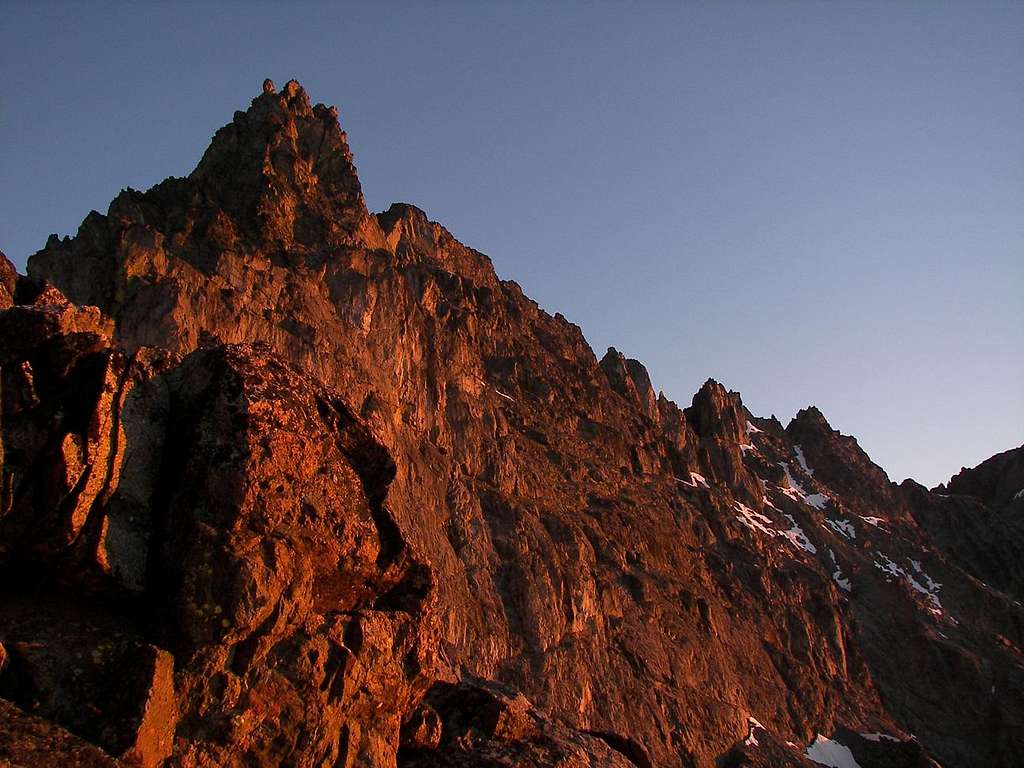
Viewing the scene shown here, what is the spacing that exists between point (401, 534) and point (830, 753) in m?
89.5

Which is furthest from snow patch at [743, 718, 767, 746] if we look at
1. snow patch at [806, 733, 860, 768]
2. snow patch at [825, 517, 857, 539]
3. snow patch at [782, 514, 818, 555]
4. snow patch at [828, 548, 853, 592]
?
snow patch at [825, 517, 857, 539]

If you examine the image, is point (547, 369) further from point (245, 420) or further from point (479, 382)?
point (245, 420)

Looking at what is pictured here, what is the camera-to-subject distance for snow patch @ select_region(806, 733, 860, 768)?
85.3m

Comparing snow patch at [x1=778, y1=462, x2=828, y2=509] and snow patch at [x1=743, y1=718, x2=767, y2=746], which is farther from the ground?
snow patch at [x1=778, y1=462, x2=828, y2=509]

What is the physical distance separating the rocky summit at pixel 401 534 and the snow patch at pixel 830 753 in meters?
0.56

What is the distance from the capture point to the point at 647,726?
6675 cm

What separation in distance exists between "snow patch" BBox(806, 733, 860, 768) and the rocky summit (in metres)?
0.56

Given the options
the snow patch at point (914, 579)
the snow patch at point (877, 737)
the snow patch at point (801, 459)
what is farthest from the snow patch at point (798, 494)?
the snow patch at point (877, 737)

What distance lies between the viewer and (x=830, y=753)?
8731 cm

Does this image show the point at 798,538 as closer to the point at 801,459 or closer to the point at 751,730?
the point at 751,730

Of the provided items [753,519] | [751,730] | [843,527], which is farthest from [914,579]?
[751,730]

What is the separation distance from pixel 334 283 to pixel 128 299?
1932 cm

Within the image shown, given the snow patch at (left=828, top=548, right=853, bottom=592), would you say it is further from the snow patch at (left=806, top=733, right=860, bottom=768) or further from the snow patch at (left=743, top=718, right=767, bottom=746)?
the snow patch at (left=743, top=718, right=767, bottom=746)

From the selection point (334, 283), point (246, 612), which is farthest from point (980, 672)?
point (246, 612)
